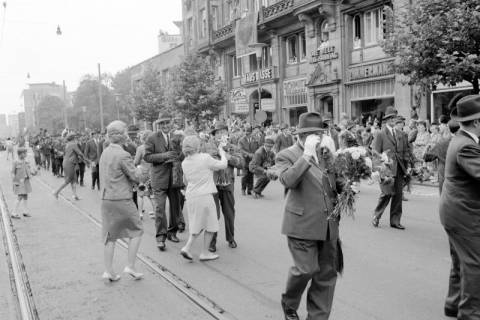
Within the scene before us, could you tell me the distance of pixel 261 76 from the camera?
31.4m

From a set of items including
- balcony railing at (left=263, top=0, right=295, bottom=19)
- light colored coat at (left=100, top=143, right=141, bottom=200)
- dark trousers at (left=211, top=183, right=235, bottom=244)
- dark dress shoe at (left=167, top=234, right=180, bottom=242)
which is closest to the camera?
light colored coat at (left=100, top=143, right=141, bottom=200)

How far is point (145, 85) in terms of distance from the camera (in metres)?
42.7

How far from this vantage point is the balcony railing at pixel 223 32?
33.8 meters

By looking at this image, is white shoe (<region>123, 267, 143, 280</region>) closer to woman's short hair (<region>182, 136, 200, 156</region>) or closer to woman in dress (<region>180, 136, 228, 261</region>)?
woman in dress (<region>180, 136, 228, 261</region>)

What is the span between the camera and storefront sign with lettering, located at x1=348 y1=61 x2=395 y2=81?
21672mm

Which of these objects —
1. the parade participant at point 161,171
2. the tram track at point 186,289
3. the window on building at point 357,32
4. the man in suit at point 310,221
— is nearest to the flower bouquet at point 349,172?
the man in suit at point 310,221

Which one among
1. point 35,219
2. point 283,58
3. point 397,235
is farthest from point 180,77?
point 397,235

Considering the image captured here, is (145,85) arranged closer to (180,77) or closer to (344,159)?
(180,77)

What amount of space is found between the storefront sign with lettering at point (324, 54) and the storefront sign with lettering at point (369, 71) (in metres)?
1.24

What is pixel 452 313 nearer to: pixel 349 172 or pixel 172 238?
pixel 349 172

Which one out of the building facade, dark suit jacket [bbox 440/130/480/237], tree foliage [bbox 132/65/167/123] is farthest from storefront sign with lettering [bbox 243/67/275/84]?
dark suit jacket [bbox 440/130/480/237]

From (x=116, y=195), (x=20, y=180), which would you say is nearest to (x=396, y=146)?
(x=116, y=195)

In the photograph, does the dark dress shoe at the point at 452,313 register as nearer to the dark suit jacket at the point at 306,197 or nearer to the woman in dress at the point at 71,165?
the dark suit jacket at the point at 306,197

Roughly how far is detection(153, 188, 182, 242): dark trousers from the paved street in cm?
28
